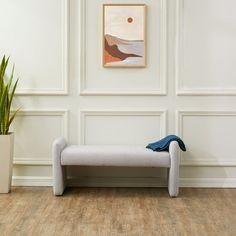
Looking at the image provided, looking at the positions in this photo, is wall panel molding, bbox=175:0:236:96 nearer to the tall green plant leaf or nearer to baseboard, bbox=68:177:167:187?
baseboard, bbox=68:177:167:187

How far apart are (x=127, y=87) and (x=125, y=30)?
1.87 ft

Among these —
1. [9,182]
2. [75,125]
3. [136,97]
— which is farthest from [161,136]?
[9,182]

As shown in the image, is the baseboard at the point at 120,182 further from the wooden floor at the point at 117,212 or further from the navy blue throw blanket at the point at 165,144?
the navy blue throw blanket at the point at 165,144

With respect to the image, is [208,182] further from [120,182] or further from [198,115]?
[120,182]

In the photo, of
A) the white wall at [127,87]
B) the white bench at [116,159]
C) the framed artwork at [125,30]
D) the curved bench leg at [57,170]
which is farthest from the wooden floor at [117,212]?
the framed artwork at [125,30]

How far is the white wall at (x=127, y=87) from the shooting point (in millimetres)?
4148

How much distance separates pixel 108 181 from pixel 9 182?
977mm

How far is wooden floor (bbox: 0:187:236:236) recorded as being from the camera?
290 cm

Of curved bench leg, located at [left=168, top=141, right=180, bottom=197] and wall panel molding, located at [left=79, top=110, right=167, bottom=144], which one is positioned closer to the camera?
curved bench leg, located at [left=168, top=141, right=180, bottom=197]

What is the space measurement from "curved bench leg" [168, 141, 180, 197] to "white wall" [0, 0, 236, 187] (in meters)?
0.44

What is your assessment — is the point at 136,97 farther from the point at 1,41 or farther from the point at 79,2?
the point at 1,41

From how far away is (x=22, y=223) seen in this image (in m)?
3.03

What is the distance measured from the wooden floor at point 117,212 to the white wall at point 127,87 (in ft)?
0.98

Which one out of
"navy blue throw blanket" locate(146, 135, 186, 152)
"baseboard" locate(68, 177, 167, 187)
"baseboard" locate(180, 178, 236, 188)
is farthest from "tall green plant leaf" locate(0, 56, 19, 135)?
"baseboard" locate(180, 178, 236, 188)
